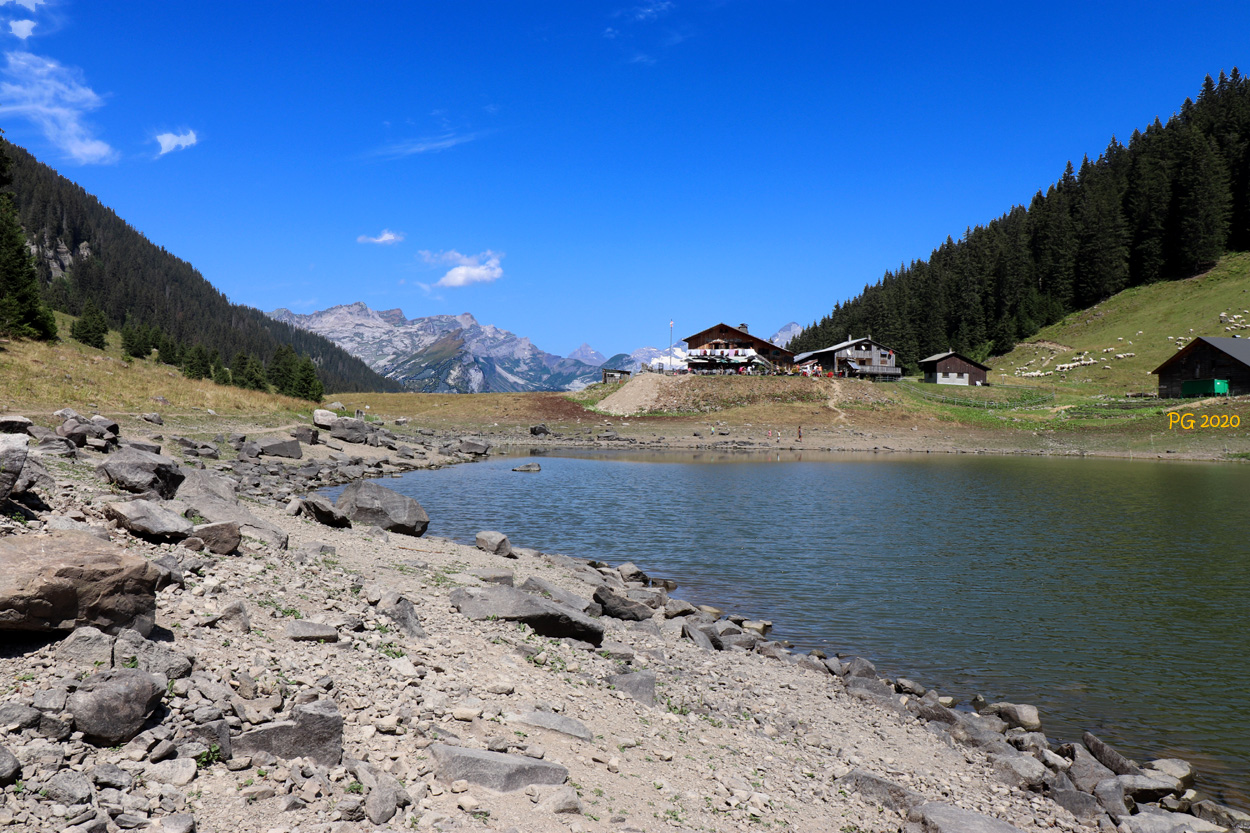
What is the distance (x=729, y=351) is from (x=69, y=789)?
122 metres

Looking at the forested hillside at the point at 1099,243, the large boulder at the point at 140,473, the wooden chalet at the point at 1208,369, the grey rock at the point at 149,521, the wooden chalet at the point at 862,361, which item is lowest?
the grey rock at the point at 149,521

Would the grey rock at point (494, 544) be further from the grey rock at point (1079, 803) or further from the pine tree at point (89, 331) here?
the pine tree at point (89, 331)

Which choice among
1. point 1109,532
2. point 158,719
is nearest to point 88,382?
point 158,719

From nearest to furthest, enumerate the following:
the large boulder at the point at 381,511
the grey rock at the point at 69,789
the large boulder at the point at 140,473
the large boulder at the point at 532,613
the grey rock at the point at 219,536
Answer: the grey rock at the point at 69,789, the grey rock at the point at 219,536, the large boulder at the point at 532,613, the large boulder at the point at 140,473, the large boulder at the point at 381,511

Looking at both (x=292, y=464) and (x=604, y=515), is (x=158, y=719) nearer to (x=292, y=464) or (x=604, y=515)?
(x=604, y=515)

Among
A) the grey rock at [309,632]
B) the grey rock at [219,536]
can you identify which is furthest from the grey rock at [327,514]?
the grey rock at [309,632]

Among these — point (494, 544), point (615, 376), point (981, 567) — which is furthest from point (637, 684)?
point (615, 376)

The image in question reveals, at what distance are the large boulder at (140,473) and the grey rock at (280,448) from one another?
24.5 meters

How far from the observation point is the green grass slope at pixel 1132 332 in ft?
350

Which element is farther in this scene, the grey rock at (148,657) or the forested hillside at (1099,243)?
the forested hillside at (1099,243)

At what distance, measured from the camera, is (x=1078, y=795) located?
969cm

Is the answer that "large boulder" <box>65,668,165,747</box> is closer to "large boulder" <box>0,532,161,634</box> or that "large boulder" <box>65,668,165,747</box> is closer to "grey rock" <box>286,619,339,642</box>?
"large boulder" <box>0,532,161,634</box>

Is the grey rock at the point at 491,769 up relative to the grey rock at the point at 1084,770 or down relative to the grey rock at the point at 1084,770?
up

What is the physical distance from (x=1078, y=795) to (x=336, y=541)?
54.6 ft
